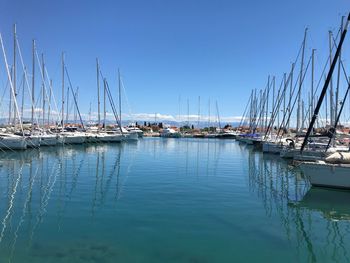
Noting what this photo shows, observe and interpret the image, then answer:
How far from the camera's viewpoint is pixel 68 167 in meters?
29.2

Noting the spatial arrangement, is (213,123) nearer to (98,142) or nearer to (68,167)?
(98,142)

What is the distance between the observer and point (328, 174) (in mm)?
20094

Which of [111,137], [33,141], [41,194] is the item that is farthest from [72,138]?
[41,194]

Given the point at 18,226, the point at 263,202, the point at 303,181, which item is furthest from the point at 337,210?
the point at 18,226

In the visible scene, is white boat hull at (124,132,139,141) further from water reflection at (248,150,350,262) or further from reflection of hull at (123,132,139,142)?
water reflection at (248,150,350,262)

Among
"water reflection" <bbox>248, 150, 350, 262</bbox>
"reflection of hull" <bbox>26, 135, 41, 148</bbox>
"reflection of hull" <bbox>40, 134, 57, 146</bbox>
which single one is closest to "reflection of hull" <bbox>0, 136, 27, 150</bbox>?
"reflection of hull" <bbox>26, 135, 41, 148</bbox>

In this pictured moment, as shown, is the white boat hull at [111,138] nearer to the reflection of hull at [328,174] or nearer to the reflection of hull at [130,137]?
the reflection of hull at [130,137]

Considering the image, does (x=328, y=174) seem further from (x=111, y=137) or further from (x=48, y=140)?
(x=111, y=137)

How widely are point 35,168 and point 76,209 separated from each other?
14.6 meters

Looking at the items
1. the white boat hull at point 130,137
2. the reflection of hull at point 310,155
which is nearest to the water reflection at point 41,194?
the reflection of hull at point 310,155

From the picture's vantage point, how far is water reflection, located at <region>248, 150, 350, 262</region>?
11133mm

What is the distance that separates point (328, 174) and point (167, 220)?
37.0ft

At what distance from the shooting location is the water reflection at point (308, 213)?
438 inches

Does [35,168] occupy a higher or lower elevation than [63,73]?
lower
